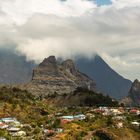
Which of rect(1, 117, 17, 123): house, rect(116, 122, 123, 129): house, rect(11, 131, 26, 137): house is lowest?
rect(11, 131, 26, 137): house

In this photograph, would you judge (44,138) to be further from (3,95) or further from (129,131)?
(3,95)

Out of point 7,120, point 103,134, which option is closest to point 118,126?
point 103,134

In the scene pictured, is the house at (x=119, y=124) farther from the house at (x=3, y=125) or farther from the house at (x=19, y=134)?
the house at (x=3, y=125)

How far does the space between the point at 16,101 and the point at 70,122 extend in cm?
3599

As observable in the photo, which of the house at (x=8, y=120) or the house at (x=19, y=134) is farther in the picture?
the house at (x=8, y=120)

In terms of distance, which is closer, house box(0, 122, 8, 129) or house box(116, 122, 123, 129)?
house box(116, 122, 123, 129)

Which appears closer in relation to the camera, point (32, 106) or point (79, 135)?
point (79, 135)

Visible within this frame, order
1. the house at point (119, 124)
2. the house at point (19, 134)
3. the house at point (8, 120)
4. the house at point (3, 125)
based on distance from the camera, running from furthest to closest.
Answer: the house at point (8, 120) → the house at point (3, 125) → the house at point (119, 124) → the house at point (19, 134)

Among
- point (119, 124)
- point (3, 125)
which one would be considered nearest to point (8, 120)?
point (3, 125)

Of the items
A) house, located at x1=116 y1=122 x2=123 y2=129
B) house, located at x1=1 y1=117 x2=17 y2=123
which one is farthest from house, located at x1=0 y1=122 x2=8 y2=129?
house, located at x1=116 y1=122 x2=123 y2=129

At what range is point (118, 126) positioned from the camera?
4419 inches

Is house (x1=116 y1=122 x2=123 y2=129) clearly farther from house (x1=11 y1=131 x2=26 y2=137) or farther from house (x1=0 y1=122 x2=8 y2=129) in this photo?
house (x1=0 y1=122 x2=8 y2=129)

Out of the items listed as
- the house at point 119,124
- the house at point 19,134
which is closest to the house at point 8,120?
the house at point 19,134

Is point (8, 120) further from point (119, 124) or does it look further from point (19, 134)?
point (119, 124)
